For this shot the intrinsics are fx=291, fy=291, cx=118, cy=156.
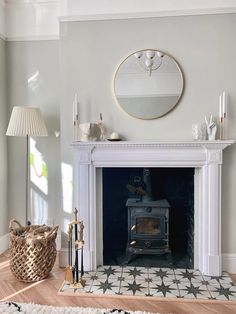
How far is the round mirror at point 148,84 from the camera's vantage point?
8.92 ft

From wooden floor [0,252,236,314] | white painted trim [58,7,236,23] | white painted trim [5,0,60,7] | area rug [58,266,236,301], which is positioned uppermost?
white painted trim [5,0,60,7]

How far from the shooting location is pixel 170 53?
2732 millimetres

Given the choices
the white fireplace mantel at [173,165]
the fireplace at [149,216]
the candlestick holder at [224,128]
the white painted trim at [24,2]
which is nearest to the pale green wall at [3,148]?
the white painted trim at [24,2]

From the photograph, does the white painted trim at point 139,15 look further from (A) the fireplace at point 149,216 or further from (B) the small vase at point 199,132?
(A) the fireplace at point 149,216

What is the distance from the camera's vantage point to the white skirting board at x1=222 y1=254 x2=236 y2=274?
274cm

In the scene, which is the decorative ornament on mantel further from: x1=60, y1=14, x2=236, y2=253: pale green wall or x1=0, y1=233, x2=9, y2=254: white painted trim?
x1=0, y1=233, x2=9, y2=254: white painted trim

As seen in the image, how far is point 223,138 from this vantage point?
106 inches

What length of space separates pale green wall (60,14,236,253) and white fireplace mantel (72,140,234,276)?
0.53 ft

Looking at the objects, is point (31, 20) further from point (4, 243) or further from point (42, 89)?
point (4, 243)

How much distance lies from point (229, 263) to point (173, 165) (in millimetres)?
1073

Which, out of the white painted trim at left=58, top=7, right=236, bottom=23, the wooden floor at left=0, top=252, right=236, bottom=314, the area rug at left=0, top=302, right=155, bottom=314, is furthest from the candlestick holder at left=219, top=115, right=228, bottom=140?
the area rug at left=0, top=302, right=155, bottom=314

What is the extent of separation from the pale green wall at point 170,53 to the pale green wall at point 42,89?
1.60ft

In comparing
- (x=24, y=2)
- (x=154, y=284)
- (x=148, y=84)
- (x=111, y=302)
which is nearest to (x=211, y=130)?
(x=148, y=84)

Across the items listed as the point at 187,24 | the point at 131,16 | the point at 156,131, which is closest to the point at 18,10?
the point at 131,16
